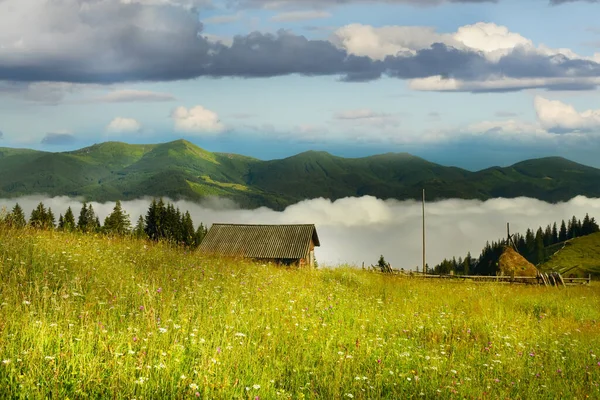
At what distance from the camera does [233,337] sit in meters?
9.03

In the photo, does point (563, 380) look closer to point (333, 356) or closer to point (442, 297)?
point (333, 356)

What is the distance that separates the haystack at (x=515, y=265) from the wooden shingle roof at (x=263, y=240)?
17610mm

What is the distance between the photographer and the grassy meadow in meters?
7.00

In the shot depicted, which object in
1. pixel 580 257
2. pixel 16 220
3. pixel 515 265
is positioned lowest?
pixel 580 257

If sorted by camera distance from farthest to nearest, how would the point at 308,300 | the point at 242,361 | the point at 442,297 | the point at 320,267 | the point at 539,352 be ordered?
the point at 320,267 → the point at 442,297 → the point at 308,300 → the point at 539,352 → the point at 242,361

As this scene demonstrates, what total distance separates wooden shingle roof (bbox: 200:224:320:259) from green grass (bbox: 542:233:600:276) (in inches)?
2039

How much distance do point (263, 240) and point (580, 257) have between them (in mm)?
69398

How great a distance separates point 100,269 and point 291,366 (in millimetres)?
5634

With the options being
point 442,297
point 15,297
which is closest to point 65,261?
point 15,297

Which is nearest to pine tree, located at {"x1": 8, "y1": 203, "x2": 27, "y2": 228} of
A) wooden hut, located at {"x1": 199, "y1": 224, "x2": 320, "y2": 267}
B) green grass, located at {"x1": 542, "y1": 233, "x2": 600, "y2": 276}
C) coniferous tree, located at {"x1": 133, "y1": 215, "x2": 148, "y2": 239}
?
coniferous tree, located at {"x1": 133, "y1": 215, "x2": 148, "y2": 239}

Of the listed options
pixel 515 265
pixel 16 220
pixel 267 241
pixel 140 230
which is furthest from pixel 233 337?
pixel 140 230

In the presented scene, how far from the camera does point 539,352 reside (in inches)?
452

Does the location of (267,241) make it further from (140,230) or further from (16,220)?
(140,230)

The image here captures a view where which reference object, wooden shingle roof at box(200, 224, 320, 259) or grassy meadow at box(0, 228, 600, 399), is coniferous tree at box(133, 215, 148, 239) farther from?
wooden shingle roof at box(200, 224, 320, 259)
